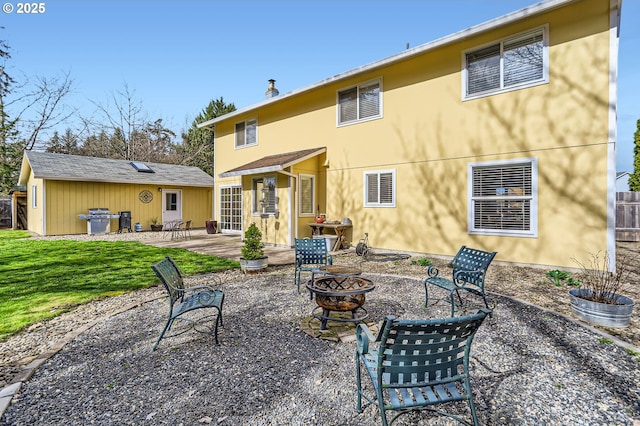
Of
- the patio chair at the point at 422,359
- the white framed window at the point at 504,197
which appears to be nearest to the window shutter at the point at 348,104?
the white framed window at the point at 504,197

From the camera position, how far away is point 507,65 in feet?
25.2

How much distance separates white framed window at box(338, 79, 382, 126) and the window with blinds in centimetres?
232

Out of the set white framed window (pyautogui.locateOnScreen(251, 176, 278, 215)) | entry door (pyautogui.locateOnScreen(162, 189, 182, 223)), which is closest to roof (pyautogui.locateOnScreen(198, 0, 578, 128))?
white framed window (pyautogui.locateOnScreen(251, 176, 278, 215))

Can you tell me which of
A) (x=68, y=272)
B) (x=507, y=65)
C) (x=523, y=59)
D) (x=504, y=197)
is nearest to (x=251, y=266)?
(x=68, y=272)

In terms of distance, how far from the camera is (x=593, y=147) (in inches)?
261

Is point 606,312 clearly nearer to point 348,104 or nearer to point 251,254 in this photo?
point 251,254

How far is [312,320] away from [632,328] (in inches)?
Answer: 163

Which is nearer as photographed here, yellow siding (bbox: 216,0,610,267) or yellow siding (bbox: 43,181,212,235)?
yellow siding (bbox: 216,0,610,267)

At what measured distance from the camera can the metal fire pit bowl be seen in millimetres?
3627

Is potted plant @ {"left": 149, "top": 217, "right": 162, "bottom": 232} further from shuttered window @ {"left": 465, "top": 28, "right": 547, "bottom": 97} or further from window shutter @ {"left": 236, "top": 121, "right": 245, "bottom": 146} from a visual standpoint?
shuttered window @ {"left": 465, "top": 28, "right": 547, "bottom": 97}

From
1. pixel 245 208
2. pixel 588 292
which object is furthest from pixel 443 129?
pixel 245 208

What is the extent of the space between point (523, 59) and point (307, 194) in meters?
7.38

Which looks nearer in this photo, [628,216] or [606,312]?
[606,312]

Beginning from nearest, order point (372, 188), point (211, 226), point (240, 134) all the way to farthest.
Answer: point (372, 188) < point (240, 134) < point (211, 226)
